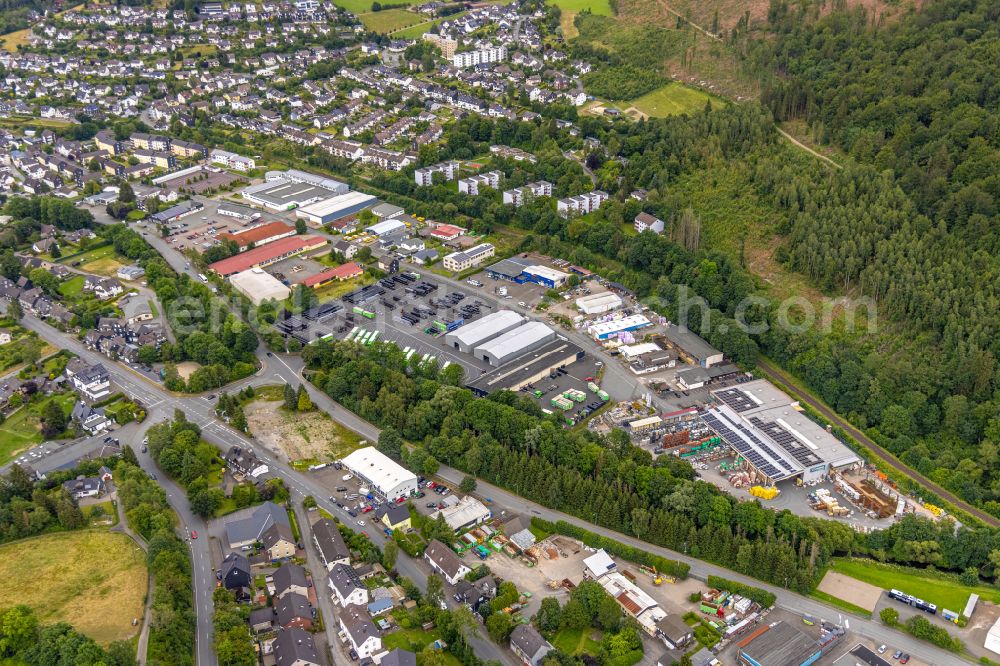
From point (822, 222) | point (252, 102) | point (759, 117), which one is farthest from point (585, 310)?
point (252, 102)

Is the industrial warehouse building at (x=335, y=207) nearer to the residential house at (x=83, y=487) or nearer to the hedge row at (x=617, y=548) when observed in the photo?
the residential house at (x=83, y=487)

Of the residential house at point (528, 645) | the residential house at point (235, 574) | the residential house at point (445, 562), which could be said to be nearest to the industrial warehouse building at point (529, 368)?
the residential house at point (445, 562)

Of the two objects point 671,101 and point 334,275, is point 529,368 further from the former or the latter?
point 671,101

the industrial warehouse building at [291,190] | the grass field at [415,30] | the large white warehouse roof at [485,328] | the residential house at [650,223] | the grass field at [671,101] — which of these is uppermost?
the grass field at [415,30]

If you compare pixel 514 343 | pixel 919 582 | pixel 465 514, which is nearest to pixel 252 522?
pixel 465 514

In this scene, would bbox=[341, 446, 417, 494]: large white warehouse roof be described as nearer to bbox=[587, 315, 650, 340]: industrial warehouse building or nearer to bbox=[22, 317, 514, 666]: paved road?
bbox=[22, 317, 514, 666]: paved road

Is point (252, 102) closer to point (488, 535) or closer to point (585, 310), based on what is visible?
point (585, 310)
